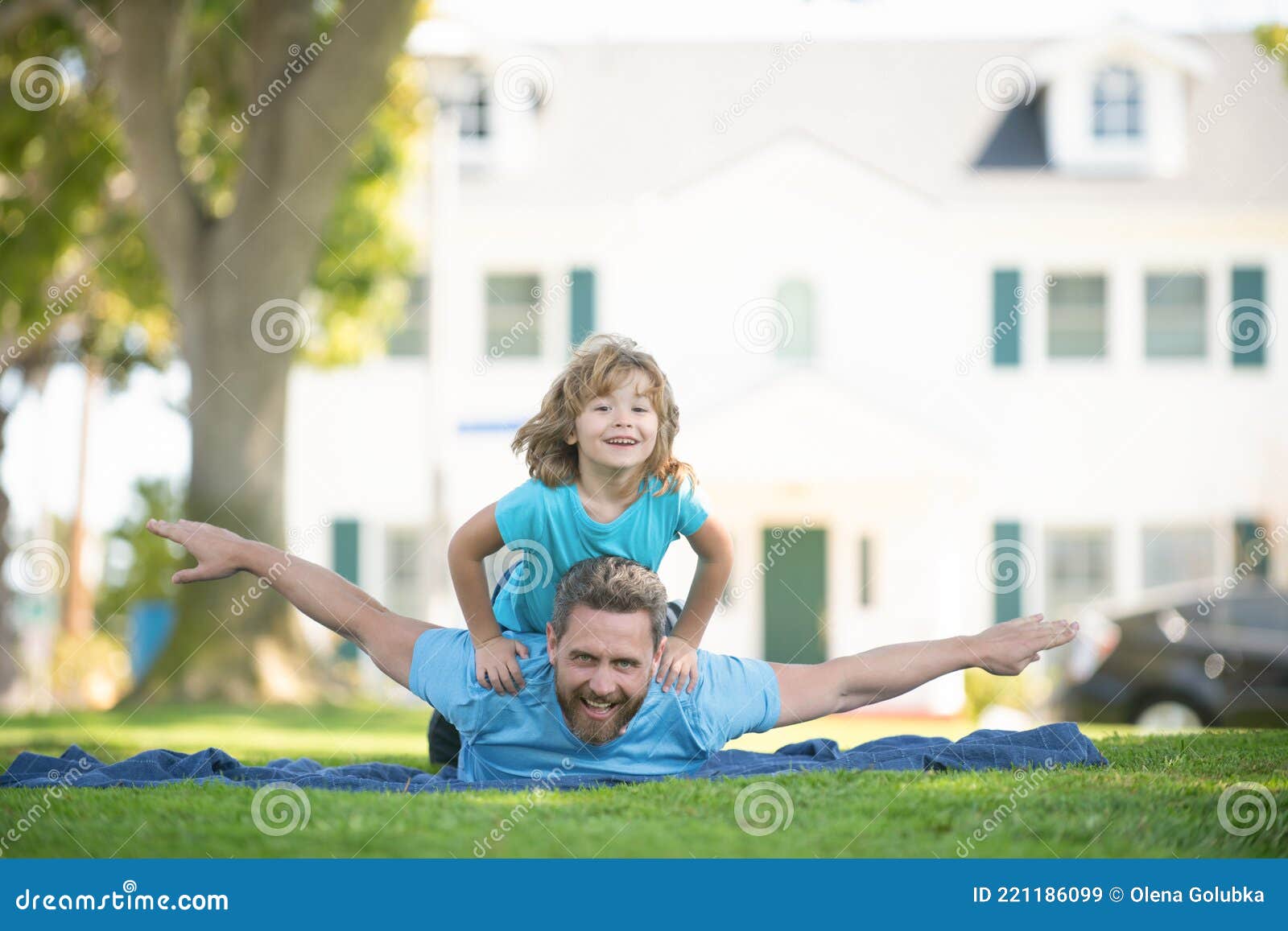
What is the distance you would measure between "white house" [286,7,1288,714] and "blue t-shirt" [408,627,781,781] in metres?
13.1

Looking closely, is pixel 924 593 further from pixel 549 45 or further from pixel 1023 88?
pixel 549 45

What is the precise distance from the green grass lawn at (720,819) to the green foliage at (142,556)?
16109mm

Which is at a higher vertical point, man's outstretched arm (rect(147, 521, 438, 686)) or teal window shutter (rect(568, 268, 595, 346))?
teal window shutter (rect(568, 268, 595, 346))

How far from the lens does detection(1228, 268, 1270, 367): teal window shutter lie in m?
19.2

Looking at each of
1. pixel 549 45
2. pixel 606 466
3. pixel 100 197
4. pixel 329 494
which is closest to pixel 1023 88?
pixel 549 45

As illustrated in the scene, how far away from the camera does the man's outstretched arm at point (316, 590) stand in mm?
5219

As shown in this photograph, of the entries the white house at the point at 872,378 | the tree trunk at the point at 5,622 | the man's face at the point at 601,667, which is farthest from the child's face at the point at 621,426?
the tree trunk at the point at 5,622

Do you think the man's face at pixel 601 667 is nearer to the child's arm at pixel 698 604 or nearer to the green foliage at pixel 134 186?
the child's arm at pixel 698 604

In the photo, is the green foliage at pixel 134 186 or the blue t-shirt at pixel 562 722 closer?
the blue t-shirt at pixel 562 722

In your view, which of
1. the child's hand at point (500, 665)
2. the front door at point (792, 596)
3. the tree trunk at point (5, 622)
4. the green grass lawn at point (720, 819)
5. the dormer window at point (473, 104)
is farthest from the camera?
the dormer window at point (473, 104)

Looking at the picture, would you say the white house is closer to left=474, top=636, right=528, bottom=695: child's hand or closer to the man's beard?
left=474, top=636, right=528, bottom=695: child's hand

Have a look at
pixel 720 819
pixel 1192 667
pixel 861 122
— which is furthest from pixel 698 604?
pixel 861 122

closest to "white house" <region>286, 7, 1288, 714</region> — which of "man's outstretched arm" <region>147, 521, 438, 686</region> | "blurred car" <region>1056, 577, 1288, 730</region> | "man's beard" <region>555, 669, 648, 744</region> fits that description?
"blurred car" <region>1056, 577, 1288, 730</region>

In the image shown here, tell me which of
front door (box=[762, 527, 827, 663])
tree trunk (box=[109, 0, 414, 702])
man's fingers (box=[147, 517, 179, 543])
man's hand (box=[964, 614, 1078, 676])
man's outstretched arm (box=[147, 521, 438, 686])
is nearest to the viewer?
man's hand (box=[964, 614, 1078, 676])
